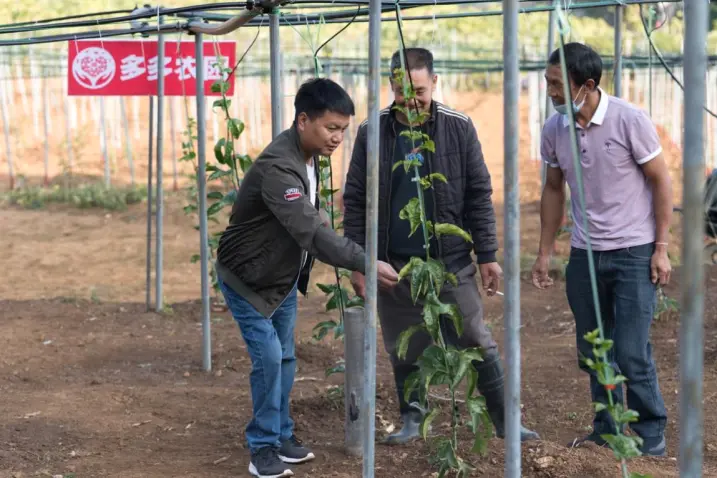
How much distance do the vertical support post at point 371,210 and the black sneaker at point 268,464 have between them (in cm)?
80

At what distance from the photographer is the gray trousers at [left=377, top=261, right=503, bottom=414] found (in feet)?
12.8

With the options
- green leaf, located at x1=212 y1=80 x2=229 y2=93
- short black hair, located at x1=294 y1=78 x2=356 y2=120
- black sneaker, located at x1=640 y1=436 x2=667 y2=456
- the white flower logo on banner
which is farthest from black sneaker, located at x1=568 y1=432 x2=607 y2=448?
the white flower logo on banner

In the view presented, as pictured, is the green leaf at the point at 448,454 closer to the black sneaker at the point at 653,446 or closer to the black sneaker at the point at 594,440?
the black sneaker at the point at 594,440

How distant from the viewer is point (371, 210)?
298 cm

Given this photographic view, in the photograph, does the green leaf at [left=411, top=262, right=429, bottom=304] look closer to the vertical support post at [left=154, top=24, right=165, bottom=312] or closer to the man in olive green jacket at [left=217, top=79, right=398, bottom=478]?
the man in olive green jacket at [left=217, top=79, right=398, bottom=478]

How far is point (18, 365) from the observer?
6.33 m

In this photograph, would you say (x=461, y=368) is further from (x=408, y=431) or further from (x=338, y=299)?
(x=338, y=299)

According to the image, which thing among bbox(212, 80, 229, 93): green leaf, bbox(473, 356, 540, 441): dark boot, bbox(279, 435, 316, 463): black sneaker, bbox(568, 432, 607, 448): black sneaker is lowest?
bbox(279, 435, 316, 463): black sneaker

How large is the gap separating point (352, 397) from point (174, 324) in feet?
12.8

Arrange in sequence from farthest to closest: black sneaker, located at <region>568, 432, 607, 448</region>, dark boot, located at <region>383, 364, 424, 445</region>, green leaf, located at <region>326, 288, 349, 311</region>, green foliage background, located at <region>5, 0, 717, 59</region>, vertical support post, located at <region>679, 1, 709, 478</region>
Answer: green foliage background, located at <region>5, 0, 717, 59</region> → green leaf, located at <region>326, 288, 349, 311</region> → dark boot, located at <region>383, 364, 424, 445</region> → black sneaker, located at <region>568, 432, 607, 448</region> → vertical support post, located at <region>679, 1, 709, 478</region>

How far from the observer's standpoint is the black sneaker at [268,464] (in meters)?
3.78

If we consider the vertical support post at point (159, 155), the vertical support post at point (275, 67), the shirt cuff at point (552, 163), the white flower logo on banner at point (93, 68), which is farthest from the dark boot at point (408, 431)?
the white flower logo on banner at point (93, 68)

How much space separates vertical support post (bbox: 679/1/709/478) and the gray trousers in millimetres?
1743

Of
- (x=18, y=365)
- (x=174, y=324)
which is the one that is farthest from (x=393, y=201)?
(x=174, y=324)
